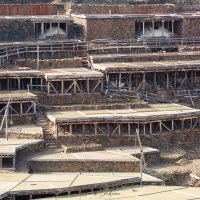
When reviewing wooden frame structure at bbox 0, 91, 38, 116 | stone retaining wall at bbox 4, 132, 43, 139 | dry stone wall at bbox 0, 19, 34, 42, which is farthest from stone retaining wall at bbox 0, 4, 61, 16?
stone retaining wall at bbox 4, 132, 43, 139

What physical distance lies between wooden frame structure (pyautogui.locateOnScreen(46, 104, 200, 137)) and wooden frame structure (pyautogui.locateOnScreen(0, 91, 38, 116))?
118 centimetres

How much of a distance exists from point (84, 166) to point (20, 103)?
7.33 meters

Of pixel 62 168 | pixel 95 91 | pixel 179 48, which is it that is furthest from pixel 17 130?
pixel 179 48

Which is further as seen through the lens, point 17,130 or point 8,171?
point 17,130

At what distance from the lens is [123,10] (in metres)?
74.6

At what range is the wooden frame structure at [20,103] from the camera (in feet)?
176

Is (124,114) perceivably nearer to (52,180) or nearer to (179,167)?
(179,167)

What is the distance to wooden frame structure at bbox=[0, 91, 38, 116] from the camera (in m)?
53.7

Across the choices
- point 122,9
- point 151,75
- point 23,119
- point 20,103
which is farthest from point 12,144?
point 122,9

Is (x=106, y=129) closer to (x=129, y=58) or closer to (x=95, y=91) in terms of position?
(x=95, y=91)

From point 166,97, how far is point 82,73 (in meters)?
6.50

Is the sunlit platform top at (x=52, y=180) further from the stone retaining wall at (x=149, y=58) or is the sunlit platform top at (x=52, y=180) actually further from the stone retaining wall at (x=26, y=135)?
the stone retaining wall at (x=149, y=58)

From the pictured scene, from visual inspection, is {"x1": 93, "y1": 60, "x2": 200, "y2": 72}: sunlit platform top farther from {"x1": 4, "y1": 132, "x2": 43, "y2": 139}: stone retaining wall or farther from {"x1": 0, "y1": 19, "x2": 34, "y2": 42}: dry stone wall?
{"x1": 4, "y1": 132, "x2": 43, "y2": 139}: stone retaining wall

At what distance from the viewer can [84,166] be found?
1922 inches
